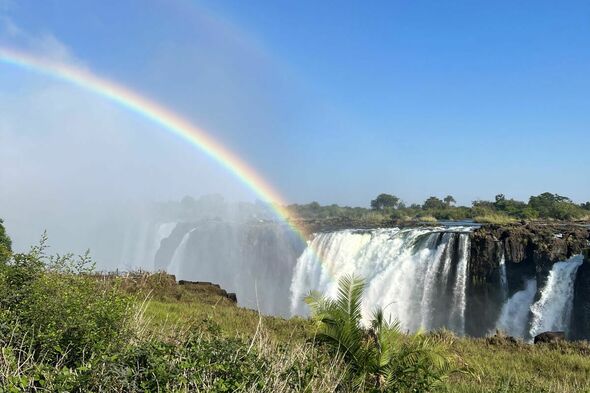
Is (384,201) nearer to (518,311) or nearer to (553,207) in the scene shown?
(553,207)

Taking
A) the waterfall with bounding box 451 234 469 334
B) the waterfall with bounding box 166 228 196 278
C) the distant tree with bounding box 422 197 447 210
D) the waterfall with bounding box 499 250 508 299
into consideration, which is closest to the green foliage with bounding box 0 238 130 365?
the waterfall with bounding box 451 234 469 334

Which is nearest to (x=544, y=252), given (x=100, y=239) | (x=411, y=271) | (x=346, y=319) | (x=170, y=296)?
(x=411, y=271)

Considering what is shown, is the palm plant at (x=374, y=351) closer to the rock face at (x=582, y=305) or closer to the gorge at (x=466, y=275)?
the gorge at (x=466, y=275)

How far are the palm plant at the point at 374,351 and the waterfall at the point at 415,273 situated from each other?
17.2 m

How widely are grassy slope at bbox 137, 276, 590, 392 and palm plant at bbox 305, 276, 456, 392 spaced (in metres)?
0.48

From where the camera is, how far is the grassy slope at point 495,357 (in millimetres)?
7449

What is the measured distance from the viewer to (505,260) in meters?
24.7

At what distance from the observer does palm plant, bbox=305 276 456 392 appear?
672cm

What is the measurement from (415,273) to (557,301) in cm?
675

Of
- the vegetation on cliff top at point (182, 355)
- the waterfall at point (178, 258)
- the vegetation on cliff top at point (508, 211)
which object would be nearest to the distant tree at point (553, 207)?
the vegetation on cliff top at point (508, 211)

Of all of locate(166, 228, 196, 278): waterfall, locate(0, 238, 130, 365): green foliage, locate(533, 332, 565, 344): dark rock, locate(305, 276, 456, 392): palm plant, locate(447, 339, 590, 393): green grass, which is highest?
locate(0, 238, 130, 365): green foliage

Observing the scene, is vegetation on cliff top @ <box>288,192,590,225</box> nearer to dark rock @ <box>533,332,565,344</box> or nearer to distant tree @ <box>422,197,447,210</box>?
distant tree @ <box>422,197,447,210</box>

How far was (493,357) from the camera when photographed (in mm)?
10828

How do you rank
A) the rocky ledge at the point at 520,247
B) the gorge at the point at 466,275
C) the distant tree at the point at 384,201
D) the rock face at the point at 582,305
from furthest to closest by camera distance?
the distant tree at the point at 384,201 → the rocky ledge at the point at 520,247 → the gorge at the point at 466,275 → the rock face at the point at 582,305
